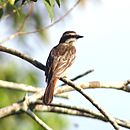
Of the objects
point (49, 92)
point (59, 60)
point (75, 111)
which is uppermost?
point (59, 60)

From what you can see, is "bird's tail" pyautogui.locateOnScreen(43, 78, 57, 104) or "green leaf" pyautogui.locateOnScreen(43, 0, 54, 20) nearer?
"green leaf" pyautogui.locateOnScreen(43, 0, 54, 20)

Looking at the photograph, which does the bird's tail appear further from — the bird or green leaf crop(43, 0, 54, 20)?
green leaf crop(43, 0, 54, 20)

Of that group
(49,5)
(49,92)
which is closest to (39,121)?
(49,92)

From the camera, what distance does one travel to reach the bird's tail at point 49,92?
6535 millimetres

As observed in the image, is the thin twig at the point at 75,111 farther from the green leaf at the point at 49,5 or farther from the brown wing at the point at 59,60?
the green leaf at the point at 49,5

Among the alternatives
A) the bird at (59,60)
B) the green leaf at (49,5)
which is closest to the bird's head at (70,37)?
the bird at (59,60)

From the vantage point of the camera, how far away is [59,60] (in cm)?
829

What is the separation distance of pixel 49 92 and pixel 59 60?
4.57ft

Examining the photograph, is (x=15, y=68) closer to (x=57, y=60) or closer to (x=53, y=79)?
(x=57, y=60)

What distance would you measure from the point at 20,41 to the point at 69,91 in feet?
12.9

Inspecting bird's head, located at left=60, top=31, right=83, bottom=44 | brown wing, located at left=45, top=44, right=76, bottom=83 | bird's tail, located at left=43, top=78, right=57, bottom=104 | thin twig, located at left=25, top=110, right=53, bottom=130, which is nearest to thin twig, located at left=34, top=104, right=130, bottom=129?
bird's tail, located at left=43, top=78, right=57, bottom=104

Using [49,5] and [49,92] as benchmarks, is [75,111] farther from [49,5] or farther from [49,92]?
[49,5]

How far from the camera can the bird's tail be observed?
257 inches

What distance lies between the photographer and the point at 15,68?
1001 cm
